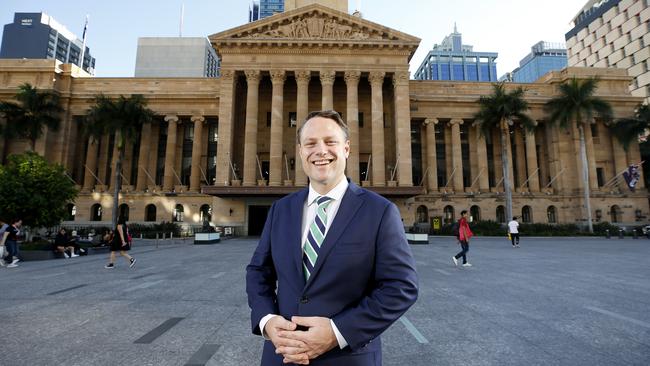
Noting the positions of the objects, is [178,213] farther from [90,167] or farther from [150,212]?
[90,167]

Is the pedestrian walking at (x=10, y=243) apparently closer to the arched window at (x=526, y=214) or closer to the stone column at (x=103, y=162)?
the stone column at (x=103, y=162)

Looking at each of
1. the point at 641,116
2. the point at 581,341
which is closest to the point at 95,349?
the point at 581,341

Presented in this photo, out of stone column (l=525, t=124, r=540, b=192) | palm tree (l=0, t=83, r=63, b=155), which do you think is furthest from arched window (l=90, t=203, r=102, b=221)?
stone column (l=525, t=124, r=540, b=192)

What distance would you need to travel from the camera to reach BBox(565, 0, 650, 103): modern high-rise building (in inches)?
2158

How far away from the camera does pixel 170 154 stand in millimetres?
38688

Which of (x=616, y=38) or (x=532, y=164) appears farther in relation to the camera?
(x=616, y=38)

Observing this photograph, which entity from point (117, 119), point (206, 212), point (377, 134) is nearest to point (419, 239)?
point (377, 134)

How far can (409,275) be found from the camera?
183 centimetres

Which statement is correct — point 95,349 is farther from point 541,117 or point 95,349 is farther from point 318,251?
point 541,117

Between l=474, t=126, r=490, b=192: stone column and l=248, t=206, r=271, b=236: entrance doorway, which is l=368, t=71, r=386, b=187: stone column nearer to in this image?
l=248, t=206, r=271, b=236: entrance doorway

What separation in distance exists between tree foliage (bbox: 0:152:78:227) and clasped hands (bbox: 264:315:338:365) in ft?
73.0

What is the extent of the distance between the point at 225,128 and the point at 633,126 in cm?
4704

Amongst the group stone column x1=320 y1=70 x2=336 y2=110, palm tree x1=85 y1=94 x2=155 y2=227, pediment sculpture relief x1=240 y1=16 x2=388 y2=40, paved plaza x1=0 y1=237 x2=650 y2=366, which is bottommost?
paved plaza x1=0 y1=237 x2=650 y2=366

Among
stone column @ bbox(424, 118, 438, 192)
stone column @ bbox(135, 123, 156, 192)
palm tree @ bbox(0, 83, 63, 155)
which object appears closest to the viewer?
palm tree @ bbox(0, 83, 63, 155)
